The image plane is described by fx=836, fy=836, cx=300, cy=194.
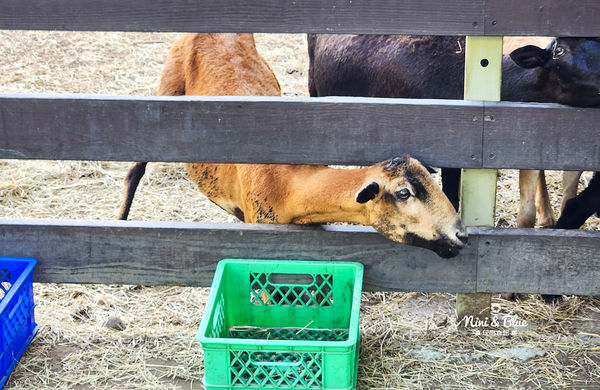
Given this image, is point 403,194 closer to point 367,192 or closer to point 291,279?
point 367,192

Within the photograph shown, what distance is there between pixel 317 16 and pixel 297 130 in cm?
54

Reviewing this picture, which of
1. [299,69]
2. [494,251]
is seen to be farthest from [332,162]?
[299,69]

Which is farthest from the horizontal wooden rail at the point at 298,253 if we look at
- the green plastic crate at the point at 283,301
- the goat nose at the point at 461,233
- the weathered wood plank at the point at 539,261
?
the goat nose at the point at 461,233

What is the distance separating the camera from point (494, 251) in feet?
13.7

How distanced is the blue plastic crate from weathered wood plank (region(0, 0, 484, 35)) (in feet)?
3.98

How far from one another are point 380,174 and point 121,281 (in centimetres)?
149

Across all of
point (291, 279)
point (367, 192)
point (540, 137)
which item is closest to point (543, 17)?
point (540, 137)

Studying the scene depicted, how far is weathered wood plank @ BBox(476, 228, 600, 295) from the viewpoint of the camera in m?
4.14

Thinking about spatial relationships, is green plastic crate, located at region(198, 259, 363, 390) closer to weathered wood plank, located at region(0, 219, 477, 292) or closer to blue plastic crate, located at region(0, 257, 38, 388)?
weathered wood plank, located at region(0, 219, 477, 292)

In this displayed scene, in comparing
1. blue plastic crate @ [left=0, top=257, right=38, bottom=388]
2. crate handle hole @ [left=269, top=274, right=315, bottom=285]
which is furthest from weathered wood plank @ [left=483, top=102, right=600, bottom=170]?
blue plastic crate @ [left=0, top=257, right=38, bottom=388]

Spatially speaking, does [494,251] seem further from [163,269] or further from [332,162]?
[163,269]

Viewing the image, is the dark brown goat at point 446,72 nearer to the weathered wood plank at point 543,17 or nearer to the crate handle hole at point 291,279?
the weathered wood plank at point 543,17

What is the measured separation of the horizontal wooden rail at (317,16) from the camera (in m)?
3.75

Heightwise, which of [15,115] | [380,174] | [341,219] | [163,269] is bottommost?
[163,269]
